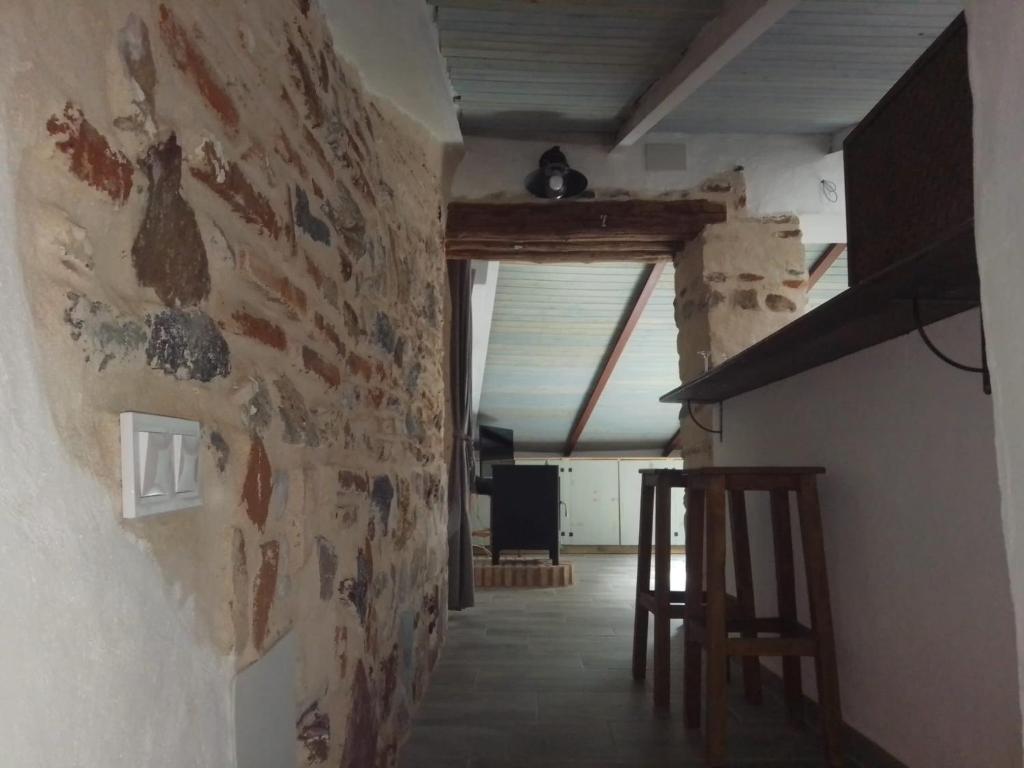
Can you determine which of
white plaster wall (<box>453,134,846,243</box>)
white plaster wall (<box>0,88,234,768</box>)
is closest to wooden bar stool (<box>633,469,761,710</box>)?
white plaster wall (<box>453,134,846,243</box>)

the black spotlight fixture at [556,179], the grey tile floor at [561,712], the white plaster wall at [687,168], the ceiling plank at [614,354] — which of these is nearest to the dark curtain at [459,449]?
the grey tile floor at [561,712]

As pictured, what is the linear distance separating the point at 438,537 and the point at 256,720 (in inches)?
97.1

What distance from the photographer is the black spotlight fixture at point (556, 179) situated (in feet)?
12.6

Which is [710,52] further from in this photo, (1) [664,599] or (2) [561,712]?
(2) [561,712]

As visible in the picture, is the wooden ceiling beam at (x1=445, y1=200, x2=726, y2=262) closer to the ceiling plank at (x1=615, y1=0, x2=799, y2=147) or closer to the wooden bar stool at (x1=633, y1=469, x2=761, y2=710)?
the ceiling plank at (x1=615, y1=0, x2=799, y2=147)

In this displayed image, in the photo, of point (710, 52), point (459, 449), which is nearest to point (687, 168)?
point (710, 52)

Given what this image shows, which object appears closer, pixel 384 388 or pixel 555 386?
pixel 384 388

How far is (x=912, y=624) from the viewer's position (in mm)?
2039

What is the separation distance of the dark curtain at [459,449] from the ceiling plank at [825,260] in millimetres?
2550

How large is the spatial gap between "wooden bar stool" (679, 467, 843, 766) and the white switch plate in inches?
67.8

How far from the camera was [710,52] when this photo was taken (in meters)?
2.79

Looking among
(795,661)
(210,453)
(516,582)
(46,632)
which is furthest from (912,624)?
(516,582)

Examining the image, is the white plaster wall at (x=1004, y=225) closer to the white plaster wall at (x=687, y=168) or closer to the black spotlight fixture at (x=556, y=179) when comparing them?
the black spotlight fixture at (x=556, y=179)

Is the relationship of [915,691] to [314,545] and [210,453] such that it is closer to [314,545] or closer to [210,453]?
[314,545]
